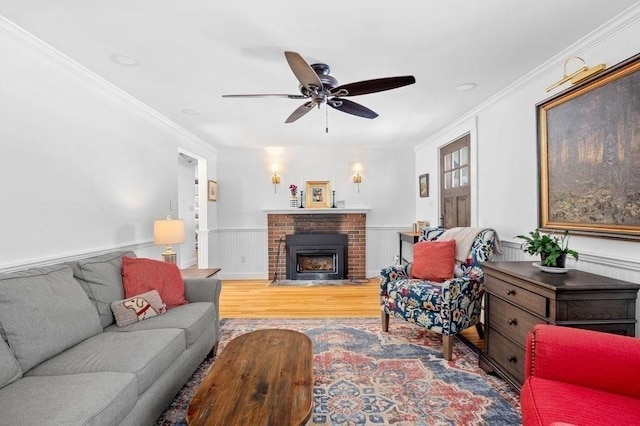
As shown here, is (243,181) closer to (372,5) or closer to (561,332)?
(372,5)

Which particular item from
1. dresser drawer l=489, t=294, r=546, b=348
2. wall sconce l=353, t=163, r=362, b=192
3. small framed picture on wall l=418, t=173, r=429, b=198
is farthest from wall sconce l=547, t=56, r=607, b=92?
wall sconce l=353, t=163, r=362, b=192

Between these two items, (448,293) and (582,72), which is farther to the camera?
(448,293)

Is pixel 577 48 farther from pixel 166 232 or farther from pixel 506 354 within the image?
pixel 166 232

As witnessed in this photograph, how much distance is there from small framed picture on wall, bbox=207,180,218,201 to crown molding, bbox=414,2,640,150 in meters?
4.04

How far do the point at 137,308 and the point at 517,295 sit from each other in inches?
99.8

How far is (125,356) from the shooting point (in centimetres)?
158

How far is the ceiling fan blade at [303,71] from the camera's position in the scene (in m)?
1.70

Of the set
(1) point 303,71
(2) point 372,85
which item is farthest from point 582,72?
(1) point 303,71

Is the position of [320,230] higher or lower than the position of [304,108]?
lower

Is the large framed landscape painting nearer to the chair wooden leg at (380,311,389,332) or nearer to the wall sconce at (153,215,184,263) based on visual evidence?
the chair wooden leg at (380,311,389,332)

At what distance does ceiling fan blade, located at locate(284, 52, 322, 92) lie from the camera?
1.70m

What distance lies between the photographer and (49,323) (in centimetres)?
161

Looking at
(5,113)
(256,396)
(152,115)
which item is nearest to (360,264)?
(152,115)

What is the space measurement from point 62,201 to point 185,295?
113 centimetres
